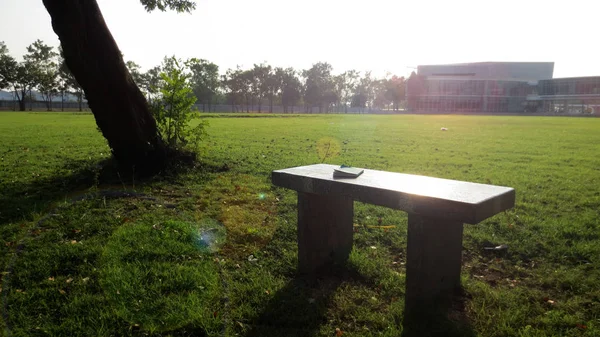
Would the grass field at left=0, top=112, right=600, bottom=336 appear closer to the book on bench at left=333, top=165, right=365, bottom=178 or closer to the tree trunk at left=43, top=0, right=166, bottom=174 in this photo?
the tree trunk at left=43, top=0, right=166, bottom=174

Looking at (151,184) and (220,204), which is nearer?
(220,204)

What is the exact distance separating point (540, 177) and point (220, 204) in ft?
20.9

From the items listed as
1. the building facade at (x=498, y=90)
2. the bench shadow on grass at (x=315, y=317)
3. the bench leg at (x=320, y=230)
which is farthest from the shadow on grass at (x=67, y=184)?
the building facade at (x=498, y=90)

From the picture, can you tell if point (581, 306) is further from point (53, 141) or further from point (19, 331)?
point (53, 141)

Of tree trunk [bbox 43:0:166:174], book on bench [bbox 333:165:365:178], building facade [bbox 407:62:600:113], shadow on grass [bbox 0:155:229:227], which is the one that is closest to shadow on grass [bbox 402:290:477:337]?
book on bench [bbox 333:165:365:178]

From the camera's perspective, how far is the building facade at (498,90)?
78375 millimetres

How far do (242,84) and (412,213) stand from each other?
83108 mm

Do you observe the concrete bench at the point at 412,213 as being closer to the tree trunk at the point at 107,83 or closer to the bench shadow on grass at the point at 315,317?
the bench shadow on grass at the point at 315,317

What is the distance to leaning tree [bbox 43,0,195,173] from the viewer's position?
711cm

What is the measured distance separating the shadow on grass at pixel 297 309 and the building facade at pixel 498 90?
284ft

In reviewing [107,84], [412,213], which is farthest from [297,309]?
[107,84]

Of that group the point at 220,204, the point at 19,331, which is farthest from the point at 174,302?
the point at 220,204

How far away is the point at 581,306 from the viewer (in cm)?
350

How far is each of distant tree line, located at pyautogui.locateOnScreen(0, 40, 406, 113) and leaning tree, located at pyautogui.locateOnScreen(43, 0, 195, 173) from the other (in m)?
46.5
